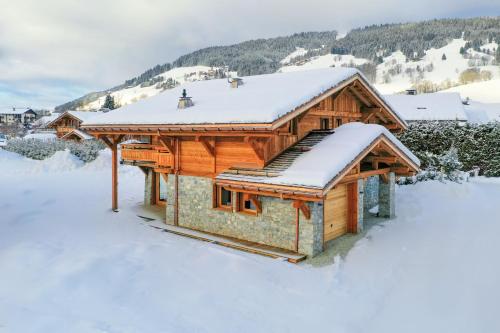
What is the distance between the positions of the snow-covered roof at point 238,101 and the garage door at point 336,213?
369 cm

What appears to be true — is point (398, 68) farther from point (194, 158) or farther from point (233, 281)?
point (233, 281)

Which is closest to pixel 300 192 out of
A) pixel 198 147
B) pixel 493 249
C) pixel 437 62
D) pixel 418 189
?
pixel 198 147

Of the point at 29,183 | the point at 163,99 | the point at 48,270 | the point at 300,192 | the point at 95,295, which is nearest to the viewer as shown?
the point at 95,295

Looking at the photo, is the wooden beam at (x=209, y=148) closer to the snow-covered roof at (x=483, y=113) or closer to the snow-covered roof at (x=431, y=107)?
the snow-covered roof at (x=431, y=107)

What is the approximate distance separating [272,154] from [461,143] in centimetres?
2008

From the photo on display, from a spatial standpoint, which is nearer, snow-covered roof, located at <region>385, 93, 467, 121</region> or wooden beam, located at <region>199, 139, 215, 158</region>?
wooden beam, located at <region>199, 139, 215, 158</region>

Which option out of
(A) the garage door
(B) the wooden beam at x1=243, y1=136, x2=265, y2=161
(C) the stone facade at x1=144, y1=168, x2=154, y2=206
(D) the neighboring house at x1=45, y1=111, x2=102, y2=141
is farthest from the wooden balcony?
(D) the neighboring house at x1=45, y1=111, x2=102, y2=141

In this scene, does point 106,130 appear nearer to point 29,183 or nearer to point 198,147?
point 198,147

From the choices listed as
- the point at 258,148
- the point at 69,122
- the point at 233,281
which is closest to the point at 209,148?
the point at 258,148

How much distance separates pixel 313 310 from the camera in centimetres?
874

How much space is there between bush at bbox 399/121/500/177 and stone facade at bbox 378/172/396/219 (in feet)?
31.2

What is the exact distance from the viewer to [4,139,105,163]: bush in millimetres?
31734

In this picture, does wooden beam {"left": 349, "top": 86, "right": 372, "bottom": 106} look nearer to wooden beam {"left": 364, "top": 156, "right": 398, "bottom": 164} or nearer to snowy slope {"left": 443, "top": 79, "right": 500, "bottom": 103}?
wooden beam {"left": 364, "top": 156, "right": 398, "bottom": 164}

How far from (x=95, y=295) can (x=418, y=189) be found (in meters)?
17.0
